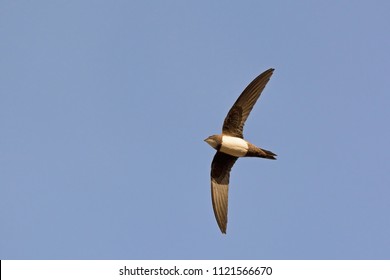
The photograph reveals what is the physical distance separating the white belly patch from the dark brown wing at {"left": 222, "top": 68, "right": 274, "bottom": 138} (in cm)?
18

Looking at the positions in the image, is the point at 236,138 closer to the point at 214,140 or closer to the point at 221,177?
the point at 214,140

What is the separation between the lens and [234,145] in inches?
722

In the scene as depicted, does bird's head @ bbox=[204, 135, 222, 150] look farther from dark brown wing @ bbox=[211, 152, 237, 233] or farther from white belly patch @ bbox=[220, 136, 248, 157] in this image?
dark brown wing @ bbox=[211, 152, 237, 233]

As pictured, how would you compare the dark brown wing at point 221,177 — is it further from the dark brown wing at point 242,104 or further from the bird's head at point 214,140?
the dark brown wing at point 242,104

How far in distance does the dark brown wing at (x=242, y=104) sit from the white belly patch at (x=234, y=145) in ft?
0.58

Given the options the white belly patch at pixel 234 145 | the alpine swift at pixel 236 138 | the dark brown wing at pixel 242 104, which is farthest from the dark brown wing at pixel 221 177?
the dark brown wing at pixel 242 104

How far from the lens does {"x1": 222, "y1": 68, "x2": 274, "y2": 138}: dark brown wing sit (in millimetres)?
18500

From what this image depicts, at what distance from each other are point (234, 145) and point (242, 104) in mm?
1062

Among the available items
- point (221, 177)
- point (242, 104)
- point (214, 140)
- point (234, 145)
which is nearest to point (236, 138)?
point (234, 145)

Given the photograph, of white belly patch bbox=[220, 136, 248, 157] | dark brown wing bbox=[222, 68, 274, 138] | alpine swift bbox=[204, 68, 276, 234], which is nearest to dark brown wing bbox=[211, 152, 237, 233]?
alpine swift bbox=[204, 68, 276, 234]
